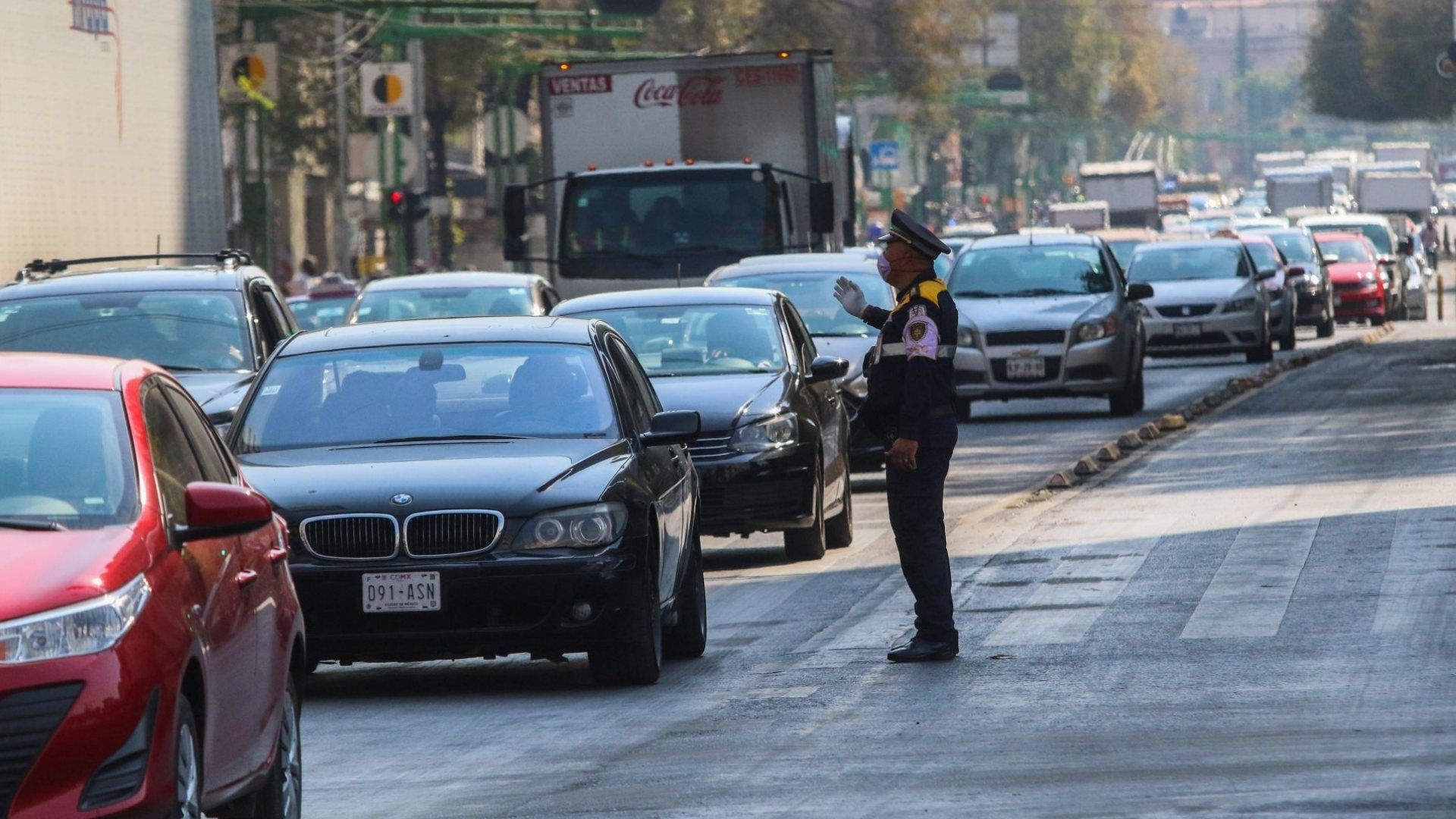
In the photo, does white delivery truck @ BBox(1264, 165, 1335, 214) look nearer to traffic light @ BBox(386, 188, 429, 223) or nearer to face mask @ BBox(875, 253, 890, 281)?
traffic light @ BBox(386, 188, 429, 223)

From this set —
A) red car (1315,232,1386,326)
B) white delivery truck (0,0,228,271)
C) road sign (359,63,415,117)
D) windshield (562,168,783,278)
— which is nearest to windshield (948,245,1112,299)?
windshield (562,168,783,278)

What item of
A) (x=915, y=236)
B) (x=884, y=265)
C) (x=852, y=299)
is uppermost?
(x=915, y=236)

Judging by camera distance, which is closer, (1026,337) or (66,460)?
(66,460)

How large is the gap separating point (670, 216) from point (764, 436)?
10.7 m

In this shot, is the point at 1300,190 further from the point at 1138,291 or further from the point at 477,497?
the point at 477,497

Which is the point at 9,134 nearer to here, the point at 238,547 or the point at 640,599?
the point at 640,599

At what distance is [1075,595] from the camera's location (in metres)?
13.0

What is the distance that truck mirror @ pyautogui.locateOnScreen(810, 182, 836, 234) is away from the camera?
83.4 ft

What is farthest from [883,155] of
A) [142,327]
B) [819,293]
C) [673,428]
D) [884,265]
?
[673,428]

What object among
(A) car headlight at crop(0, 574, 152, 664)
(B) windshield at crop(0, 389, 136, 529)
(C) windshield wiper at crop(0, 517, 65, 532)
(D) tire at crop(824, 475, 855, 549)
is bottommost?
(D) tire at crop(824, 475, 855, 549)

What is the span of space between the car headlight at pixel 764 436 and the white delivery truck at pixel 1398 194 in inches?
2875

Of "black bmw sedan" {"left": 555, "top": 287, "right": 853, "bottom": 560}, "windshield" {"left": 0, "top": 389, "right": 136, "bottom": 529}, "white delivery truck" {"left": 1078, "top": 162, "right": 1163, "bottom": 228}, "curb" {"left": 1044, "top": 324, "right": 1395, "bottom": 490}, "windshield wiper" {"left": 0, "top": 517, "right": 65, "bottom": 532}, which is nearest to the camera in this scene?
"windshield wiper" {"left": 0, "top": 517, "right": 65, "bottom": 532}

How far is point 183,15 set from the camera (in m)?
24.1

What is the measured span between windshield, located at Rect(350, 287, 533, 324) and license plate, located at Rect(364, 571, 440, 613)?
37.9ft
